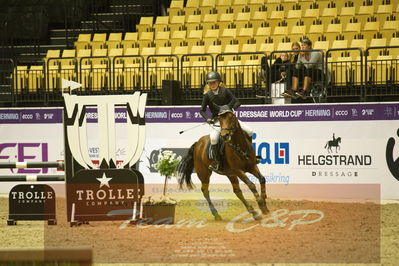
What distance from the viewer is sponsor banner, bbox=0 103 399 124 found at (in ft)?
47.1

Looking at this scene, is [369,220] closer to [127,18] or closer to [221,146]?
[221,146]

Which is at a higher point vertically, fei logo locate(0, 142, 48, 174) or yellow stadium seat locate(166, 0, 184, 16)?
yellow stadium seat locate(166, 0, 184, 16)

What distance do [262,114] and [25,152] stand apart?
220 inches

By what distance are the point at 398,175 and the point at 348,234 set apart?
4347mm

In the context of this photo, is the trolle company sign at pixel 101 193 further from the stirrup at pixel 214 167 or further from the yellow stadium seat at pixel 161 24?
the yellow stadium seat at pixel 161 24

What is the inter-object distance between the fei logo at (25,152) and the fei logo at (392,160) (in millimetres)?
7563

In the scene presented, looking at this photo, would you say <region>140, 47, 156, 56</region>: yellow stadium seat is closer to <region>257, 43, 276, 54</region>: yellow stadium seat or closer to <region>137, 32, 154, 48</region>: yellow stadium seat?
<region>137, 32, 154, 48</region>: yellow stadium seat

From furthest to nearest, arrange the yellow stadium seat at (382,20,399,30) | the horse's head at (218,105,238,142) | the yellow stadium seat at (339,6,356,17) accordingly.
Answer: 1. the yellow stadium seat at (339,6,356,17)
2. the yellow stadium seat at (382,20,399,30)
3. the horse's head at (218,105,238,142)

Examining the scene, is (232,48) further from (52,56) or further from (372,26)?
(52,56)

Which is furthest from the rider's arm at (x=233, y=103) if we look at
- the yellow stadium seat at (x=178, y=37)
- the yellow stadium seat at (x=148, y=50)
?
the yellow stadium seat at (x=178, y=37)

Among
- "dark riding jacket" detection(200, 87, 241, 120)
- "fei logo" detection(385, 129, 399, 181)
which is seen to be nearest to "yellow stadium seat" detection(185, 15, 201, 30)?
"fei logo" detection(385, 129, 399, 181)

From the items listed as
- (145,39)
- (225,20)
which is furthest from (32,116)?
(225,20)

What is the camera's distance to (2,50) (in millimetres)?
20594

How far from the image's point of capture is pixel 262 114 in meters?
15.1
